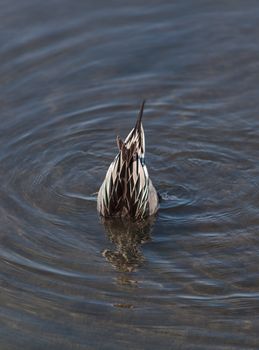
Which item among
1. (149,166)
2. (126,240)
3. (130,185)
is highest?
(149,166)

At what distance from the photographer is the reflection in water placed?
1026 cm

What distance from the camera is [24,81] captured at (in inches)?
533

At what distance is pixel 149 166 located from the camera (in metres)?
11.9

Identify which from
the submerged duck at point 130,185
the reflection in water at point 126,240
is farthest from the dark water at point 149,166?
the submerged duck at point 130,185

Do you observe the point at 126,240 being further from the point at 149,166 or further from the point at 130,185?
the point at 149,166

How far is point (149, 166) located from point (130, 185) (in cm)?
110

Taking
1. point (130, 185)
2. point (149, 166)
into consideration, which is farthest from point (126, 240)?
point (149, 166)

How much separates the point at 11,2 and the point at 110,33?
201cm

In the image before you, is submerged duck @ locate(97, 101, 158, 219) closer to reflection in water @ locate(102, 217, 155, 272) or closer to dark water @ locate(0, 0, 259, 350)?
reflection in water @ locate(102, 217, 155, 272)

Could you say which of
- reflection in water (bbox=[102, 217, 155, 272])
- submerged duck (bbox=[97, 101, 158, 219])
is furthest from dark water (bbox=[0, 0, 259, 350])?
submerged duck (bbox=[97, 101, 158, 219])

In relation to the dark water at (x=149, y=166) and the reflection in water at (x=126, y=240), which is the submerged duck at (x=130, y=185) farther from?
the dark water at (x=149, y=166)

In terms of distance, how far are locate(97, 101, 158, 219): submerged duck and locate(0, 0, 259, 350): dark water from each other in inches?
8.3

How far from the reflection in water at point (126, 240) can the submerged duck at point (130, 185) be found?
0.10 metres

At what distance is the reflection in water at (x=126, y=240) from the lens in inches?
404
